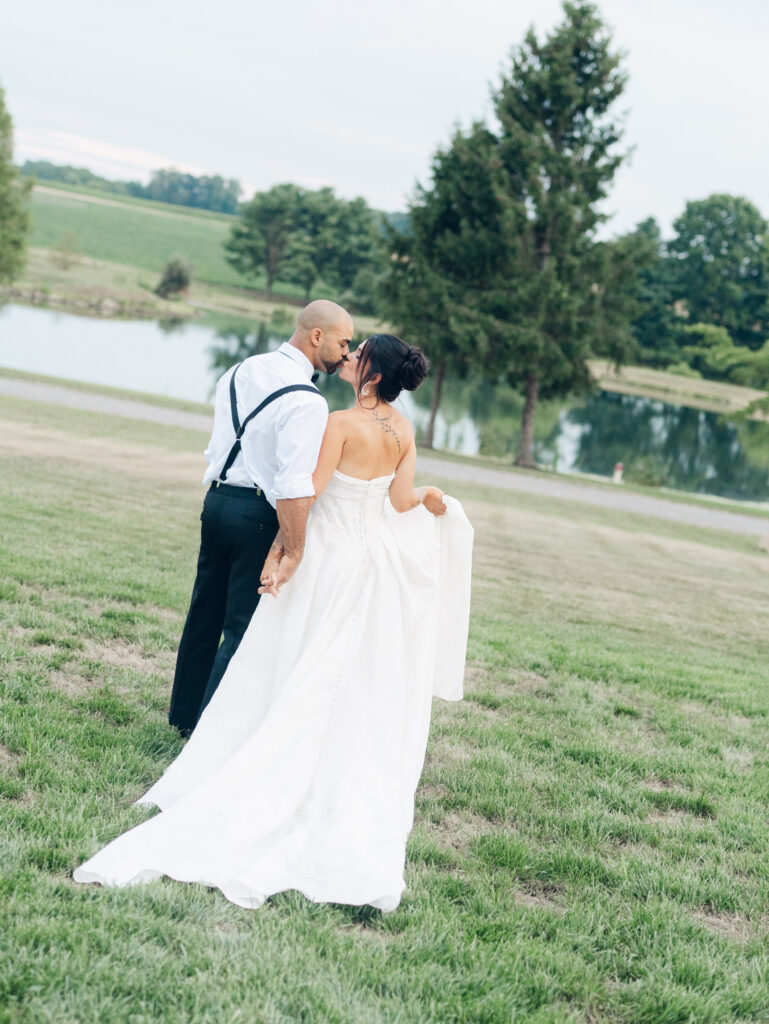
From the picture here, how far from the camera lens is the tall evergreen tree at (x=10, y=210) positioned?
1163 inches

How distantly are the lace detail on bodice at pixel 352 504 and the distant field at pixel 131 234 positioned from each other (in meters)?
85.2

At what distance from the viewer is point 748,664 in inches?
319

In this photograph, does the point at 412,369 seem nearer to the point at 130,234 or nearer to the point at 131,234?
the point at 130,234

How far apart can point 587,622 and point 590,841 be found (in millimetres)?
4897

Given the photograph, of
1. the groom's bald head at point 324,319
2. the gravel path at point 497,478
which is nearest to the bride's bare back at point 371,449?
the groom's bald head at point 324,319

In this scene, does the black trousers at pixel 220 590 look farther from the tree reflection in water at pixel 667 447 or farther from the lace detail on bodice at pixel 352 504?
the tree reflection in water at pixel 667 447

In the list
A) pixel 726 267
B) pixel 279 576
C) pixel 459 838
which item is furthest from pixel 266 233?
pixel 459 838

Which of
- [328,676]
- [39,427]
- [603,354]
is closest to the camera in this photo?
[328,676]

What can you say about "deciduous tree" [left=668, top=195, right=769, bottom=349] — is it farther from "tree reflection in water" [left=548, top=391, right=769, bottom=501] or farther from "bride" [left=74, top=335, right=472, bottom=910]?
"bride" [left=74, top=335, right=472, bottom=910]

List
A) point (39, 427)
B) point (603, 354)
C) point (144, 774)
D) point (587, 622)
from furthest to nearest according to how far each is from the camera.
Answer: point (603, 354), point (39, 427), point (587, 622), point (144, 774)

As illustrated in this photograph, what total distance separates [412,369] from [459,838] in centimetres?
204

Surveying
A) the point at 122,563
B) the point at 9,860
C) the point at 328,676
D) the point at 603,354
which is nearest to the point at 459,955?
the point at 328,676

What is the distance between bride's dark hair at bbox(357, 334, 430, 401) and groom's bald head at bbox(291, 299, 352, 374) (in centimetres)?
19

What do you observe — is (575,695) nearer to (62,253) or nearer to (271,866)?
(271,866)
